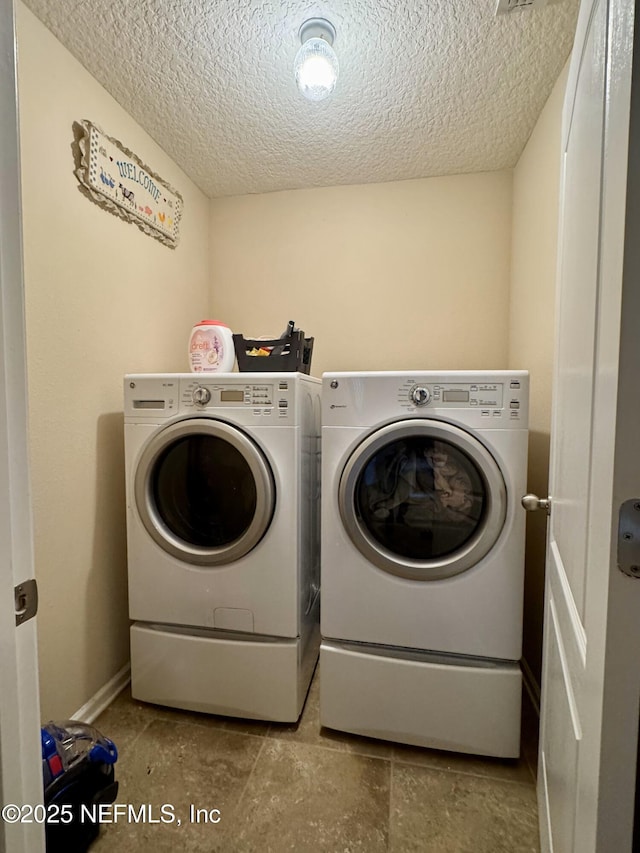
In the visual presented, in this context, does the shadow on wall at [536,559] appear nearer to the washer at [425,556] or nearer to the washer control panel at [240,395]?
the washer at [425,556]

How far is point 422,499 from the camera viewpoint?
3.99 ft

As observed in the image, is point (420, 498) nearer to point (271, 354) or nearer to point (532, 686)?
point (271, 354)

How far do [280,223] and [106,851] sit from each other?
2.46 m

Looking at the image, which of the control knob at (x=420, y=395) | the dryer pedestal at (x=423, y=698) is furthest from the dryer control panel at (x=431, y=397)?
the dryer pedestal at (x=423, y=698)

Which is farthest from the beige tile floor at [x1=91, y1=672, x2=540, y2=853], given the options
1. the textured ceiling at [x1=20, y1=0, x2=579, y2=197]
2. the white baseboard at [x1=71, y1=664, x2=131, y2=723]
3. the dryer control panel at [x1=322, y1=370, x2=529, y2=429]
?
the textured ceiling at [x1=20, y1=0, x2=579, y2=197]

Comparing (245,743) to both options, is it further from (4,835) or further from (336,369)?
(336,369)

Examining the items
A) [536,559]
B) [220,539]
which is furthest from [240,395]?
[536,559]

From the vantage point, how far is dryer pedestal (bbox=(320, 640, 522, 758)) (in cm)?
116

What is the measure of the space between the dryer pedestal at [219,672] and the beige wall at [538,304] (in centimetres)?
89

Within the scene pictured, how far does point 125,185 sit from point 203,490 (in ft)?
3.99

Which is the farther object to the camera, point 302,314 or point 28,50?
point 302,314

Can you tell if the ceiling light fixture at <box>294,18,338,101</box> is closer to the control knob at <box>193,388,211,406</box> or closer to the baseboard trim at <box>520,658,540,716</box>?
the control knob at <box>193,388,211,406</box>

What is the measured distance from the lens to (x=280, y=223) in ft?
6.77

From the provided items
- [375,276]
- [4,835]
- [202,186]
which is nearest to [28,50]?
[202,186]
